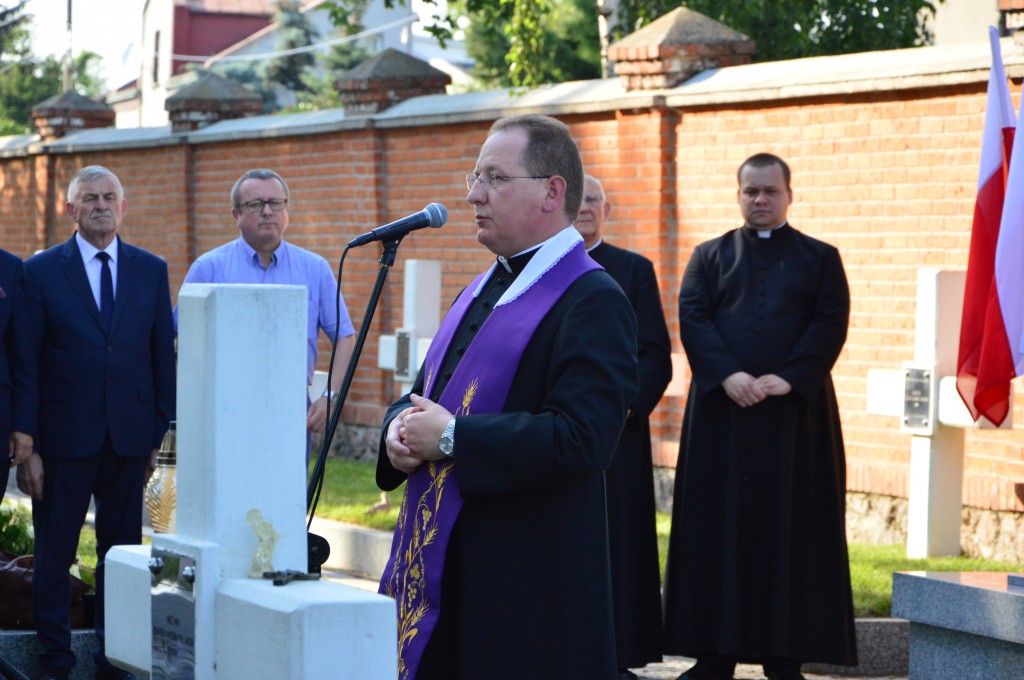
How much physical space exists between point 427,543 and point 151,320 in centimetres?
311

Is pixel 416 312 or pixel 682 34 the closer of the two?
pixel 416 312

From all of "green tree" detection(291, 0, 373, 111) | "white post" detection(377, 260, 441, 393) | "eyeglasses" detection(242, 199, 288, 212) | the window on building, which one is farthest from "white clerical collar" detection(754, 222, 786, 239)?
the window on building

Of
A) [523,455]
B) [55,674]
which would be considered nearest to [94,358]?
[55,674]

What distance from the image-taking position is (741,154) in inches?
399

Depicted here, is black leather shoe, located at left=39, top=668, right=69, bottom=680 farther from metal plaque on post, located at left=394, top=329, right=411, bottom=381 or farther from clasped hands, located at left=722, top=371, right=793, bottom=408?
metal plaque on post, located at left=394, top=329, right=411, bottom=381

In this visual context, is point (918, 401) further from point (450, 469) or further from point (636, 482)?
point (450, 469)

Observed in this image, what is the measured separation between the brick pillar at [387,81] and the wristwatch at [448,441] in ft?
32.9

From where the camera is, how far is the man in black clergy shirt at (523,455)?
12.1 ft

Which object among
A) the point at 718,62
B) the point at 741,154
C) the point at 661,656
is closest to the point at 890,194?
the point at 741,154

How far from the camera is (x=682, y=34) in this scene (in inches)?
417

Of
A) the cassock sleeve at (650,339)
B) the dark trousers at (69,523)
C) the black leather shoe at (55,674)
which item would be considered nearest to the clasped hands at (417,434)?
the dark trousers at (69,523)

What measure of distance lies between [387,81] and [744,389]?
7.46 meters

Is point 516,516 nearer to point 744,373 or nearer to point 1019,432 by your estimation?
point 744,373

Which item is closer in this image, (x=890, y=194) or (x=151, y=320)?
(x=151, y=320)
